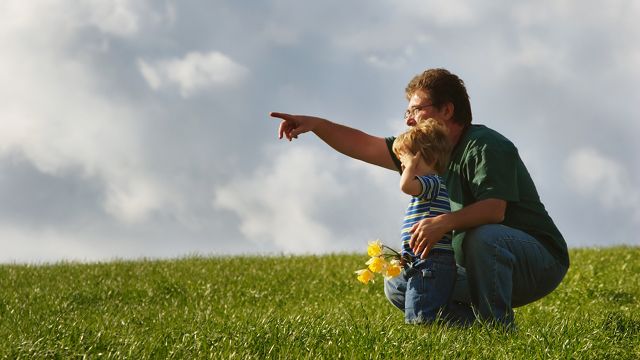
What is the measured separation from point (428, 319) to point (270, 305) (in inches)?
131

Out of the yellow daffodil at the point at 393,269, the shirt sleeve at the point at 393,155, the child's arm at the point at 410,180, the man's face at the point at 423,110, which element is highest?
the man's face at the point at 423,110

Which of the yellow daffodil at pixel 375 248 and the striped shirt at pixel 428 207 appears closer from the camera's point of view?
the striped shirt at pixel 428 207

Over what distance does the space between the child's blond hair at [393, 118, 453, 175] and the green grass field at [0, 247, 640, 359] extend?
134 cm

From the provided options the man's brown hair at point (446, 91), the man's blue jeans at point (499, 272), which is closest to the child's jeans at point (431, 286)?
the man's blue jeans at point (499, 272)

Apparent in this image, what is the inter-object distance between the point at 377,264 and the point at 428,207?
61cm

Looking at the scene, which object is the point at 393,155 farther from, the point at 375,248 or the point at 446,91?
the point at 375,248

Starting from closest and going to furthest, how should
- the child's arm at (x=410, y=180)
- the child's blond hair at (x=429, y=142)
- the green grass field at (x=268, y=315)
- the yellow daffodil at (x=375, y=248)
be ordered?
the green grass field at (x=268, y=315) < the child's arm at (x=410, y=180) < the child's blond hair at (x=429, y=142) < the yellow daffodil at (x=375, y=248)

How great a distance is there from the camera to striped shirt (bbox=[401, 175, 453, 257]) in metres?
4.12

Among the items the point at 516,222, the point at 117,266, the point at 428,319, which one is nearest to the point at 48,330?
the point at 428,319

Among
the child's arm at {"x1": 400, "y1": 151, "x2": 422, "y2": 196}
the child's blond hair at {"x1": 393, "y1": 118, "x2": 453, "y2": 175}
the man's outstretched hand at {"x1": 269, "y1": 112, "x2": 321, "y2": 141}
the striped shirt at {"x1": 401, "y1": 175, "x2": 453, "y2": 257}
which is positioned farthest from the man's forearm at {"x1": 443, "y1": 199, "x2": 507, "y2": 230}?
the man's outstretched hand at {"x1": 269, "y1": 112, "x2": 321, "y2": 141}

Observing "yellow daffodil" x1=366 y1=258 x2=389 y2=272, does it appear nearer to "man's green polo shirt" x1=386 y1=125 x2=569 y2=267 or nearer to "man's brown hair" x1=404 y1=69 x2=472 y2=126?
"man's green polo shirt" x1=386 y1=125 x2=569 y2=267

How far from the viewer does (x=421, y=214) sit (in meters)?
4.26

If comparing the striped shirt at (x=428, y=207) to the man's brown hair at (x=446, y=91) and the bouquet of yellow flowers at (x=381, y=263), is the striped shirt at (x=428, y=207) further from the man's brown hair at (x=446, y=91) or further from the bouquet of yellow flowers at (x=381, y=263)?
the man's brown hair at (x=446, y=91)

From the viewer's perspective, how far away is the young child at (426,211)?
409cm
